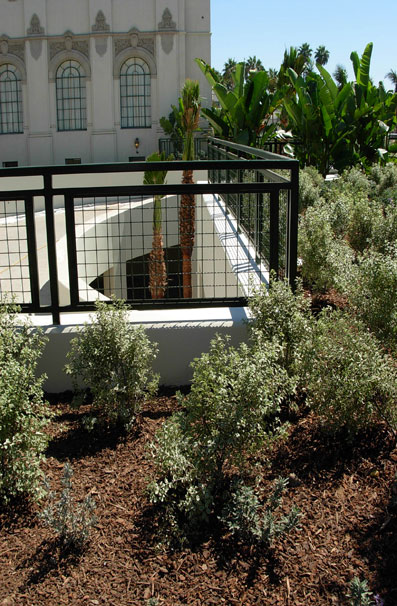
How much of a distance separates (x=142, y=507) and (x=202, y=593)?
0.76m

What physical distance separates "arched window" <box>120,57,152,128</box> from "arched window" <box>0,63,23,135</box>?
6733 millimetres

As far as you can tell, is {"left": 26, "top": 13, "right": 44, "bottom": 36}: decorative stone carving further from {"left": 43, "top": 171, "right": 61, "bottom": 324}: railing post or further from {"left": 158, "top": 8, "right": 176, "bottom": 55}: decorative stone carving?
{"left": 43, "top": 171, "right": 61, "bottom": 324}: railing post

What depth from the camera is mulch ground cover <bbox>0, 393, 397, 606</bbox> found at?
2.97 metres

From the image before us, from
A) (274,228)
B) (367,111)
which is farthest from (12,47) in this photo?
(274,228)

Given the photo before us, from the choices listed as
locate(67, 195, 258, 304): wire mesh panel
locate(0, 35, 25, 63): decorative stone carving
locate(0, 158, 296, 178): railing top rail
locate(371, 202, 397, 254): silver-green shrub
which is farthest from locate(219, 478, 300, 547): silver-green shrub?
locate(0, 35, 25, 63): decorative stone carving

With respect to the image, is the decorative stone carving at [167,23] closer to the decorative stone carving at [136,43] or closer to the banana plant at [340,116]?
the decorative stone carving at [136,43]

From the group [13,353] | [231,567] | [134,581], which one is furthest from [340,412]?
[13,353]

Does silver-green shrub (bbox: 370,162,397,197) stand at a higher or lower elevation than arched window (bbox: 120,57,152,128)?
lower

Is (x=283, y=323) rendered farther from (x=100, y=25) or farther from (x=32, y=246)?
(x=100, y=25)

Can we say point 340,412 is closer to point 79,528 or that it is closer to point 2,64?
point 79,528

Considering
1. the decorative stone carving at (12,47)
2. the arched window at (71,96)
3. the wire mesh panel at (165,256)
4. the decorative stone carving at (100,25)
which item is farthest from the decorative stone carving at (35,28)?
the wire mesh panel at (165,256)

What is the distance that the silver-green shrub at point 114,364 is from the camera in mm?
Answer: 4387

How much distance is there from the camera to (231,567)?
312 cm

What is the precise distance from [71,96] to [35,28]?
4.48 metres
